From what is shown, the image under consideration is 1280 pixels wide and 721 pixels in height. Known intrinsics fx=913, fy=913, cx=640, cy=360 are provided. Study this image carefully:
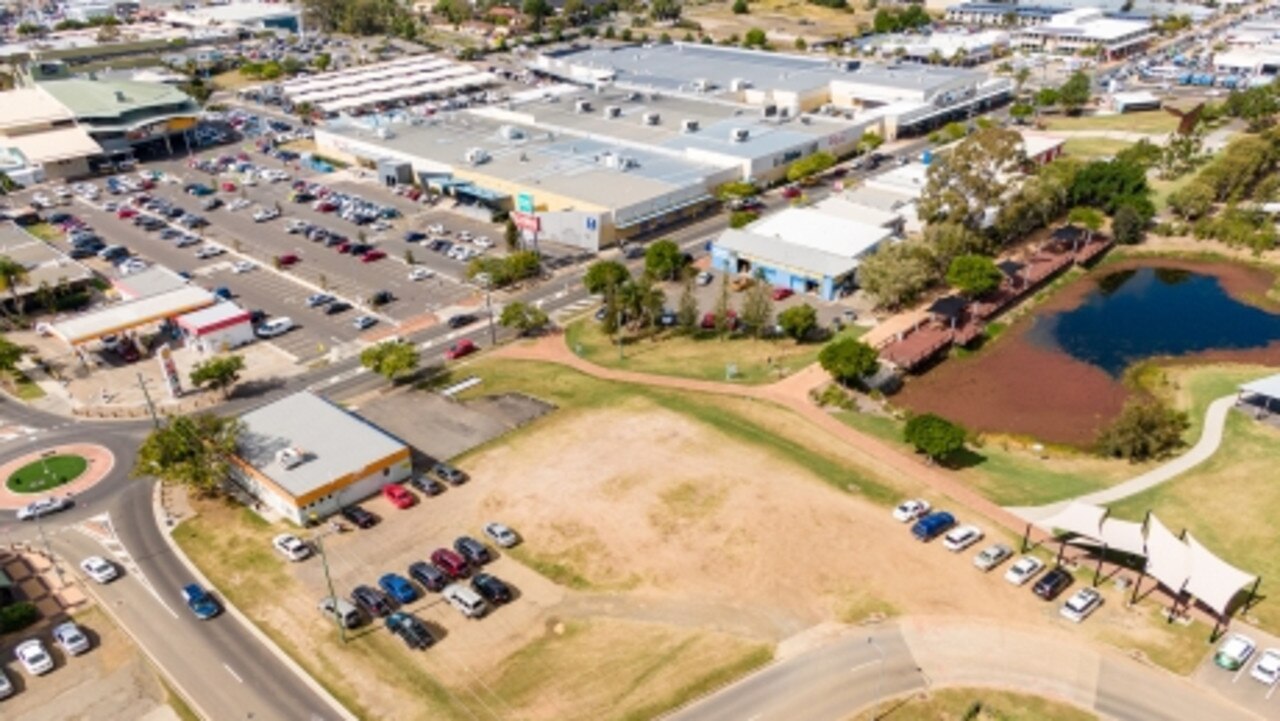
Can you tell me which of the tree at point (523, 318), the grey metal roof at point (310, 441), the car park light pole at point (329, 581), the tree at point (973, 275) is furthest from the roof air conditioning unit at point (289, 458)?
the tree at point (973, 275)

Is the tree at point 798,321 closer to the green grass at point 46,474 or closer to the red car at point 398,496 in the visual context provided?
the red car at point 398,496

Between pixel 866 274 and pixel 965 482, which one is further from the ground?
pixel 866 274

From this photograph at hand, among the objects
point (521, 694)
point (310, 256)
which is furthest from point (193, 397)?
point (521, 694)

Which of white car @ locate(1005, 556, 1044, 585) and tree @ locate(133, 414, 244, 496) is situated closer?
white car @ locate(1005, 556, 1044, 585)

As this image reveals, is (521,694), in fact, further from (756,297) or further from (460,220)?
(460,220)

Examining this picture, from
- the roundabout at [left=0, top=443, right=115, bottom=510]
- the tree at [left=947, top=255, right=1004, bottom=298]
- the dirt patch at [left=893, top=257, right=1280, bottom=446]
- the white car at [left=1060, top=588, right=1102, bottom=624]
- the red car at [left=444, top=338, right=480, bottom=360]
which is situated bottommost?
the dirt patch at [left=893, top=257, right=1280, bottom=446]

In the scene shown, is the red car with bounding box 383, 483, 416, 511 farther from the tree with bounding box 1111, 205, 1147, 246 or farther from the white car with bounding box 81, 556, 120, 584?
the tree with bounding box 1111, 205, 1147, 246

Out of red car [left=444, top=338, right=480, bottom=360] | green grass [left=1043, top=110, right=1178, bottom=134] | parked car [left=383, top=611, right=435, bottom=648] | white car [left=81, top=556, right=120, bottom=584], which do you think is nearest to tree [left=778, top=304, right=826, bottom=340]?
red car [left=444, top=338, right=480, bottom=360]
